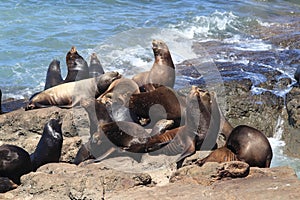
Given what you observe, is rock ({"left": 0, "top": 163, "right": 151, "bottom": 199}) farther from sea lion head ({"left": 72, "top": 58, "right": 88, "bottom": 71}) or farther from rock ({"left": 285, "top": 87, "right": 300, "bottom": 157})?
rock ({"left": 285, "top": 87, "right": 300, "bottom": 157})

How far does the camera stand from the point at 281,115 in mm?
9273

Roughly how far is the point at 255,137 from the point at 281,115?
3.57 meters

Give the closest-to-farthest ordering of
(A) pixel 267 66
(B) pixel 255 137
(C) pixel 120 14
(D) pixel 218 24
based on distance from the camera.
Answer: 1. (B) pixel 255 137
2. (A) pixel 267 66
3. (D) pixel 218 24
4. (C) pixel 120 14

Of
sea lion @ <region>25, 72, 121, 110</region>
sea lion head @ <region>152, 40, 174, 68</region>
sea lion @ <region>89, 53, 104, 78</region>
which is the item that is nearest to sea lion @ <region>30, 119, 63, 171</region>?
sea lion @ <region>25, 72, 121, 110</region>

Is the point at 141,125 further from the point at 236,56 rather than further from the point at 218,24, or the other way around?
the point at 218,24

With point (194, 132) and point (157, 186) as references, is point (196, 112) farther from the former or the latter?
point (157, 186)

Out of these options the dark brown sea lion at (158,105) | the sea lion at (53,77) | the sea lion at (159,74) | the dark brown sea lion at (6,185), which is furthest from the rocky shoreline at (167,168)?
the sea lion at (53,77)

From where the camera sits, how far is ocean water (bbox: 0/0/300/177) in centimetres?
1451

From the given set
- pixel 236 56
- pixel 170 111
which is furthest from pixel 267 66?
pixel 170 111

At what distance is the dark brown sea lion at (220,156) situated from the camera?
5539mm

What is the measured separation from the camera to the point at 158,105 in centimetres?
630

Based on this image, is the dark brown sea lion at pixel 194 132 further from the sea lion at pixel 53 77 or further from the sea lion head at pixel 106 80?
the sea lion at pixel 53 77

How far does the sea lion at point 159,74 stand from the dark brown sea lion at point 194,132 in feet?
3.95

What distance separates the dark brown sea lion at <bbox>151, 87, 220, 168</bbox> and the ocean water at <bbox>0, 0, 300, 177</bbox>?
4.48 meters
